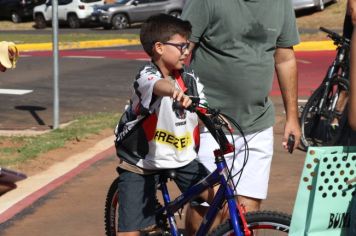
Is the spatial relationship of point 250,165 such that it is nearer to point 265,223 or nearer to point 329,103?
point 265,223

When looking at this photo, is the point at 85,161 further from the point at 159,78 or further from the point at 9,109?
the point at 159,78

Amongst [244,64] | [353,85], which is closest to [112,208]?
[244,64]

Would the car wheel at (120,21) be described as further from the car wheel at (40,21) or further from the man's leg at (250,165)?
the man's leg at (250,165)

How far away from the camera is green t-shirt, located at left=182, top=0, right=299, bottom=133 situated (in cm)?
471

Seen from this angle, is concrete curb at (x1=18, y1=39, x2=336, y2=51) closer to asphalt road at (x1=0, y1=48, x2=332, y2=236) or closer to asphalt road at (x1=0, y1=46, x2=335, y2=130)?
asphalt road at (x1=0, y1=46, x2=335, y2=130)

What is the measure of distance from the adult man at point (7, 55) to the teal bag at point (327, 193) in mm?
2029

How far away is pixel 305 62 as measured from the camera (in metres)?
18.9

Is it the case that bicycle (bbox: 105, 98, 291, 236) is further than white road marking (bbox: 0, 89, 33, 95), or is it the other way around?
white road marking (bbox: 0, 89, 33, 95)

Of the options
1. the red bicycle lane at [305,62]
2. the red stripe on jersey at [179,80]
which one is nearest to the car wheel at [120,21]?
the red bicycle lane at [305,62]

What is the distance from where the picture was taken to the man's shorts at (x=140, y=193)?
462cm

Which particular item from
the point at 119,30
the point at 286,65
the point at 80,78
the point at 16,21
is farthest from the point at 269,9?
the point at 16,21

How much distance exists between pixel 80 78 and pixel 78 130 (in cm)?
611

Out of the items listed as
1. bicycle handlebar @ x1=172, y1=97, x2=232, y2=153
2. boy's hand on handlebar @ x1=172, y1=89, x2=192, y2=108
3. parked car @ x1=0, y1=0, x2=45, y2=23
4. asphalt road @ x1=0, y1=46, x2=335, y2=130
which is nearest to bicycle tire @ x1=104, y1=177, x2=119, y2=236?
bicycle handlebar @ x1=172, y1=97, x2=232, y2=153

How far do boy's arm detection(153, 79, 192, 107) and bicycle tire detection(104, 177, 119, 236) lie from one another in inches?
40.5
